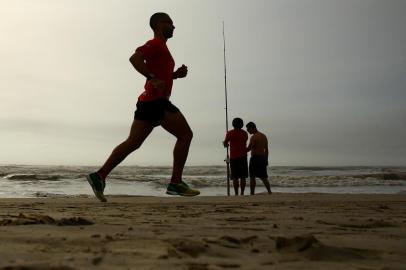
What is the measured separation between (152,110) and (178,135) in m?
0.39

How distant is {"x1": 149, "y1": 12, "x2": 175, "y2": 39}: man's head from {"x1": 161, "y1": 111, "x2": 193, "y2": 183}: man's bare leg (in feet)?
2.93

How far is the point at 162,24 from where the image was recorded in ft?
16.4

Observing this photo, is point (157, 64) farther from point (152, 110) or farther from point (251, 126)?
point (251, 126)

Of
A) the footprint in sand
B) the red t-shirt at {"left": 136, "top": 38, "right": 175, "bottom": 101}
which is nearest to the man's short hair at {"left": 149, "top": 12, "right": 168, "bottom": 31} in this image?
the red t-shirt at {"left": 136, "top": 38, "right": 175, "bottom": 101}

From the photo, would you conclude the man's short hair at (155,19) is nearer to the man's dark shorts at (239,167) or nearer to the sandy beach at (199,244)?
the sandy beach at (199,244)

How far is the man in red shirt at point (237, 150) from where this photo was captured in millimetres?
9055

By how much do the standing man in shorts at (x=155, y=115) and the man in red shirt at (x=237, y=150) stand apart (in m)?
4.16

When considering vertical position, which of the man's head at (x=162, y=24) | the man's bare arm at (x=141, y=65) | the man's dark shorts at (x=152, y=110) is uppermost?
the man's head at (x=162, y=24)

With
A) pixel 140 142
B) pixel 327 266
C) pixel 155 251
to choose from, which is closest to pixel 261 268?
pixel 327 266

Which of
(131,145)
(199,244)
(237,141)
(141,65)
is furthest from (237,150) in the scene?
(199,244)

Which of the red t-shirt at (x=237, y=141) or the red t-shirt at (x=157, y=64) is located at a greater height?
the red t-shirt at (x=157, y=64)

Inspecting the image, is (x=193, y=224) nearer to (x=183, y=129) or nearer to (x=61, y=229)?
(x=61, y=229)

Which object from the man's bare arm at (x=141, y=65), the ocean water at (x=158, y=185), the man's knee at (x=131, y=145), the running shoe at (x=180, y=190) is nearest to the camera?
the man's bare arm at (x=141, y=65)

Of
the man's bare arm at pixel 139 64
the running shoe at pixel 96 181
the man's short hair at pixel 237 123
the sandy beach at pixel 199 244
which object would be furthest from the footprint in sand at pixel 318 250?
the man's short hair at pixel 237 123
